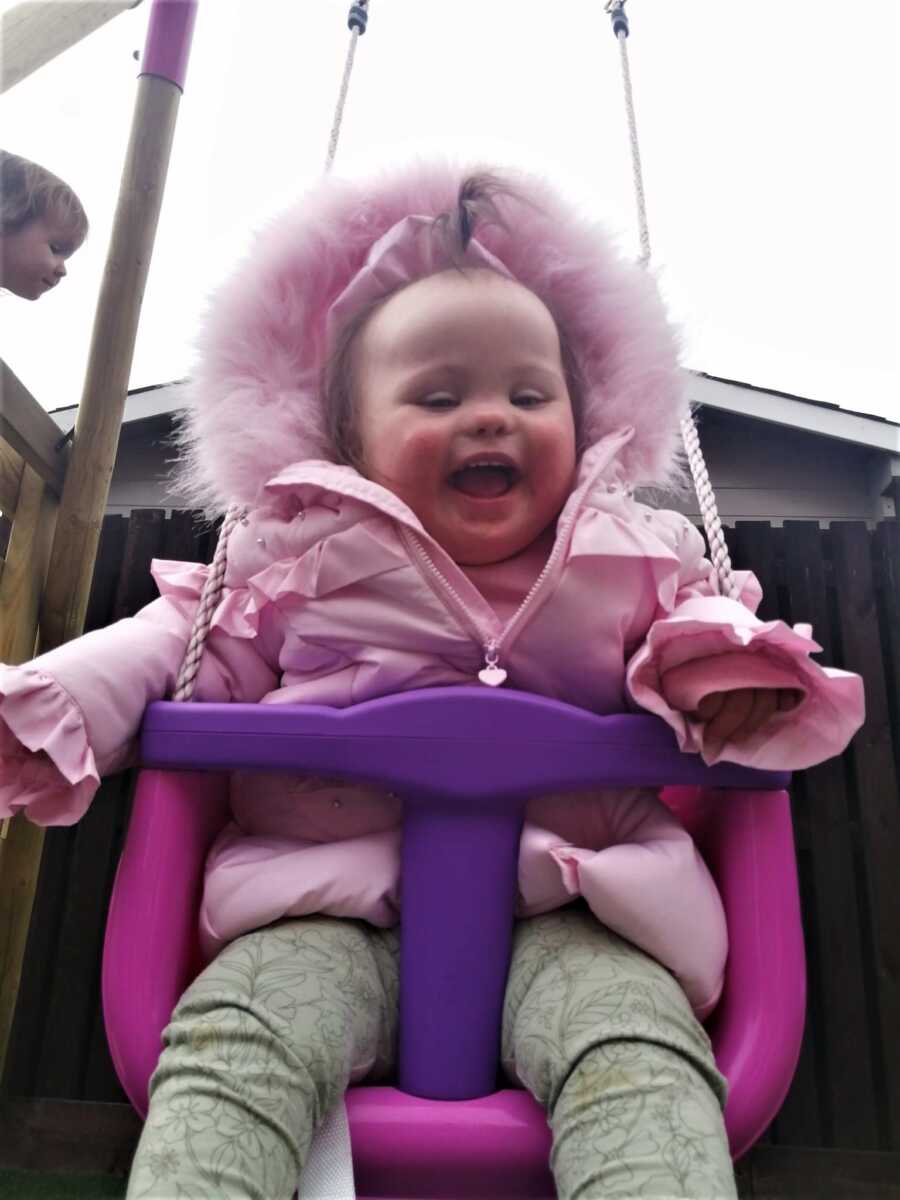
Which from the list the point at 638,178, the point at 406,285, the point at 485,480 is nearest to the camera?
the point at 485,480

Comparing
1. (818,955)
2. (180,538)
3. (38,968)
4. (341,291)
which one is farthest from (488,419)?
(38,968)

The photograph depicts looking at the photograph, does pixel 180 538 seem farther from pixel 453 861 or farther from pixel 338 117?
pixel 453 861

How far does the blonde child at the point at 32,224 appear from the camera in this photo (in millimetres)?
1548

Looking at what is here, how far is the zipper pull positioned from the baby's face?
13 cm

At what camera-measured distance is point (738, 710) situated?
841mm

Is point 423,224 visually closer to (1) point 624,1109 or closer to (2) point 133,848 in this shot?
(2) point 133,848

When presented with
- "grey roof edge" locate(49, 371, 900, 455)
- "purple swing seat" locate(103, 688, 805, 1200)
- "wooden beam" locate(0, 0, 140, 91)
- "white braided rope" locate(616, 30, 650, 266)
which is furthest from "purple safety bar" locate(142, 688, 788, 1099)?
"grey roof edge" locate(49, 371, 900, 455)

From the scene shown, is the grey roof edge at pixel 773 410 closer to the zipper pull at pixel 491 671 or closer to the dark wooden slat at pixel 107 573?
the dark wooden slat at pixel 107 573

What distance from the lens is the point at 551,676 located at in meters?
0.98

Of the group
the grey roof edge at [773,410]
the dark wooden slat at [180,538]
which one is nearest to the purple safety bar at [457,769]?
the dark wooden slat at [180,538]

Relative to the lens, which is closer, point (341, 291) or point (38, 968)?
point (341, 291)

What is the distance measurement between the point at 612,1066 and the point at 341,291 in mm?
932

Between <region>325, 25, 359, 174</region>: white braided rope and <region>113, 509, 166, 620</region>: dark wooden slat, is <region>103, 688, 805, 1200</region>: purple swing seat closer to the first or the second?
<region>325, 25, 359, 174</region>: white braided rope

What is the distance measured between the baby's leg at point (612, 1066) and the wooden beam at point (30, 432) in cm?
82
